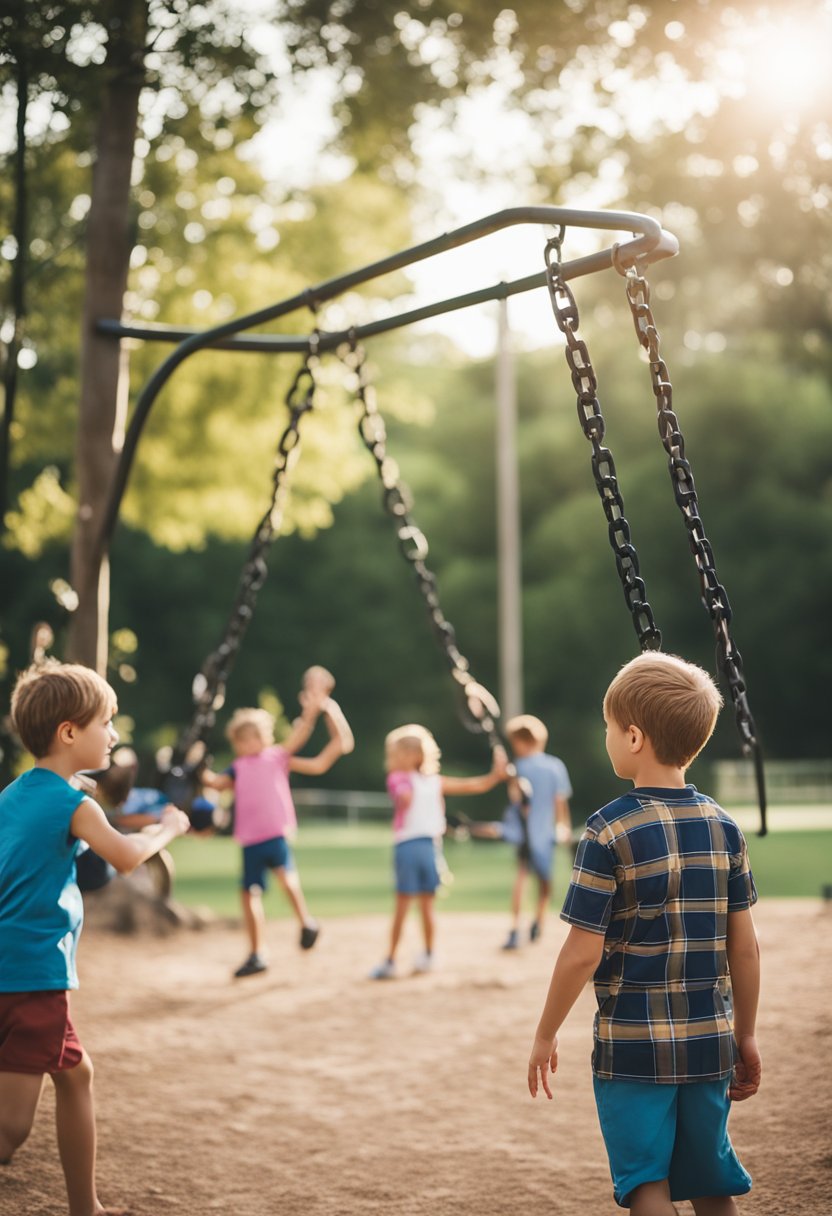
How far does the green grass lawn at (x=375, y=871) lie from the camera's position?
41.9 feet

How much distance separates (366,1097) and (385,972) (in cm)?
252

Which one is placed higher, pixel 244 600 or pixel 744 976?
pixel 244 600

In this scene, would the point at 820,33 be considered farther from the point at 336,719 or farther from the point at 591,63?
the point at 336,719

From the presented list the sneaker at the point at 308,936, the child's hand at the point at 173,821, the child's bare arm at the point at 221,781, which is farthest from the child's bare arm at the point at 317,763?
the child's hand at the point at 173,821

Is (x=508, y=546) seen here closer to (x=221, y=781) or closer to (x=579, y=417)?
(x=221, y=781)

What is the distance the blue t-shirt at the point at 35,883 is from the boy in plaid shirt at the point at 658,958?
4.07 ft

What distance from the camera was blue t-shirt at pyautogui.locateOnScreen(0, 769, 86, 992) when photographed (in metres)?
3.11

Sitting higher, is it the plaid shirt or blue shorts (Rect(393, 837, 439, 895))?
the plaid shirt

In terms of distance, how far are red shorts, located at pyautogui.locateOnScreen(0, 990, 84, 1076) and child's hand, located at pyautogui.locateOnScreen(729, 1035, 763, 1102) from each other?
1.61 meters

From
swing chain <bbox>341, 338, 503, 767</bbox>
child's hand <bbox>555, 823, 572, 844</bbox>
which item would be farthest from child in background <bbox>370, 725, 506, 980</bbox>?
swing chain <bbox>341, 338, 503, 767</bbox>

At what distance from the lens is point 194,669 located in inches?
1052

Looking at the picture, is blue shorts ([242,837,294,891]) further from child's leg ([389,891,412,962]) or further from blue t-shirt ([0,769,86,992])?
blue t-shirt ([0,769,86,992])

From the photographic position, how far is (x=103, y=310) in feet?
23.0

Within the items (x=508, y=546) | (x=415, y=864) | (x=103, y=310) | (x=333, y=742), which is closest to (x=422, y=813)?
(x=415, y=864)
